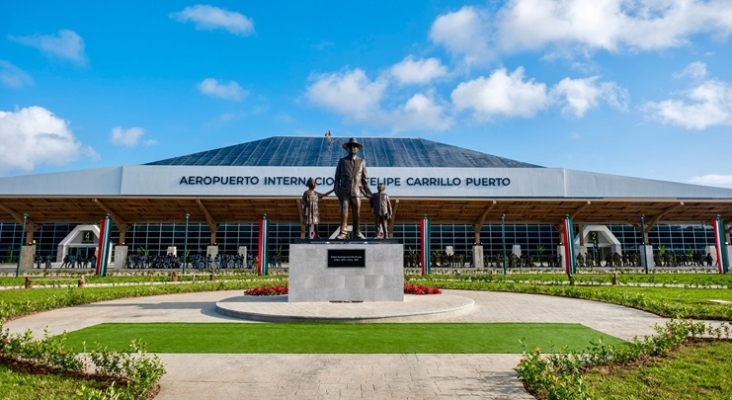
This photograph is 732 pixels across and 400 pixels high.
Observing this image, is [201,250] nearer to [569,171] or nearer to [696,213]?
[569,171]

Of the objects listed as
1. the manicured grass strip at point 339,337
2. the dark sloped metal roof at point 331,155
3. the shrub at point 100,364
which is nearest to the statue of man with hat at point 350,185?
the manicured grass strip at point 339,337

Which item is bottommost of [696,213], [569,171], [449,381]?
[449,381]

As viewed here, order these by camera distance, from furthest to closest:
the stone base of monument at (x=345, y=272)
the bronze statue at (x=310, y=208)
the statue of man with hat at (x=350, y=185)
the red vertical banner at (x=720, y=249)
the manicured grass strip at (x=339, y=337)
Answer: the red vertical banner at (x=720, y=249), the bronze statue at (x=310, y=208), the statue of man with hat at (x=350, y=185), the stone base of monument at (x=345, y=272), the manicured grass strip at (x=339, y=337)

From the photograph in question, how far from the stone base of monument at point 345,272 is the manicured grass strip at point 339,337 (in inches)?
114

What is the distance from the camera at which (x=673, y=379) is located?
5.68 metres

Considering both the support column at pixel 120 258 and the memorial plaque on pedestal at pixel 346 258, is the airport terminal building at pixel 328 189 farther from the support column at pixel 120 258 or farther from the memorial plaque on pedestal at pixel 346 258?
the memorial plaque on pedestal at pixel 346 258

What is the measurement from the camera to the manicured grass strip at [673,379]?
514cm

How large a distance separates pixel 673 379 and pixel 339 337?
528cm

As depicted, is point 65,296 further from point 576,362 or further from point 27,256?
point 27,256

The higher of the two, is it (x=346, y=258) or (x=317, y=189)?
(x=317, y=189)

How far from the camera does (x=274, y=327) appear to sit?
31.3 feet

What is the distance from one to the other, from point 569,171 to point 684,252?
22941 mm

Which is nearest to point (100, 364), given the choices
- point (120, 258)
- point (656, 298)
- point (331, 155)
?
point (656, 298)

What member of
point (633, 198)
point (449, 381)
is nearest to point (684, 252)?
point (633, 198)
